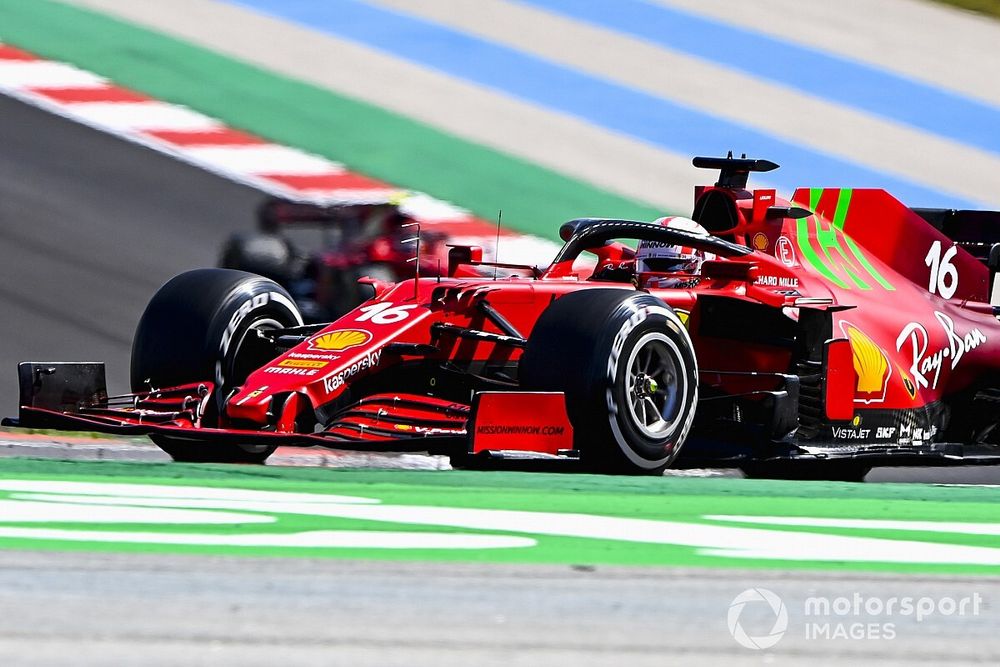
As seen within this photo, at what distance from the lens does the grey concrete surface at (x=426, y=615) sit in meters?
3.46

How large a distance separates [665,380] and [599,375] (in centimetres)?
53

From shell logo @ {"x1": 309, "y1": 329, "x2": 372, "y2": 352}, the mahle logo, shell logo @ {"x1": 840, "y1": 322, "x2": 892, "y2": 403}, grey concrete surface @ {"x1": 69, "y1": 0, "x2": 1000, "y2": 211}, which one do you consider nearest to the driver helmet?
shell logo @ {"x1": 840, "y1": 322, "x2": 892, "y2": 403}

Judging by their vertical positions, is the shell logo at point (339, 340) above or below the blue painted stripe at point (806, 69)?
below

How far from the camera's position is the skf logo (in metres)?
7.03

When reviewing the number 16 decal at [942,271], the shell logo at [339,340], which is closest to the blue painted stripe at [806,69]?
the number 16 decal at [942,271]

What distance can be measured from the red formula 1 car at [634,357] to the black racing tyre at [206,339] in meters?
0.01

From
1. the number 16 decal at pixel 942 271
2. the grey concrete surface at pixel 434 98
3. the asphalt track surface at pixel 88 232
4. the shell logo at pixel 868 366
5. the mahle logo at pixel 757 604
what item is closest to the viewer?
the mahle logo at pixel 757 604

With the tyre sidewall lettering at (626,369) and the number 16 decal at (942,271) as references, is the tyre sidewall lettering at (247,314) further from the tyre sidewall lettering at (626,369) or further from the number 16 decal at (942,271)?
the number 16 decal at (942,271)

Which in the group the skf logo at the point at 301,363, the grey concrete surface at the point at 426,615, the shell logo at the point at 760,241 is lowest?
the grey concrete surface at the point at 426,615

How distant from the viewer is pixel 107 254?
11.2 metres

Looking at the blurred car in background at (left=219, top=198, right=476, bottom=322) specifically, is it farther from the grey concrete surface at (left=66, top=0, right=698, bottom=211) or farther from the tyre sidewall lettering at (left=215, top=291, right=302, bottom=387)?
the grey concrete surface at (left=66, top=0, right=698, bottom=211)

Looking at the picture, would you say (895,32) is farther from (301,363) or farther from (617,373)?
(301,363)

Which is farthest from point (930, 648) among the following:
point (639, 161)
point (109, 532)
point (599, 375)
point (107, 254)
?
point (639, 161)

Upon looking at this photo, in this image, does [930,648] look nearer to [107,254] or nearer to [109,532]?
[109,532]
